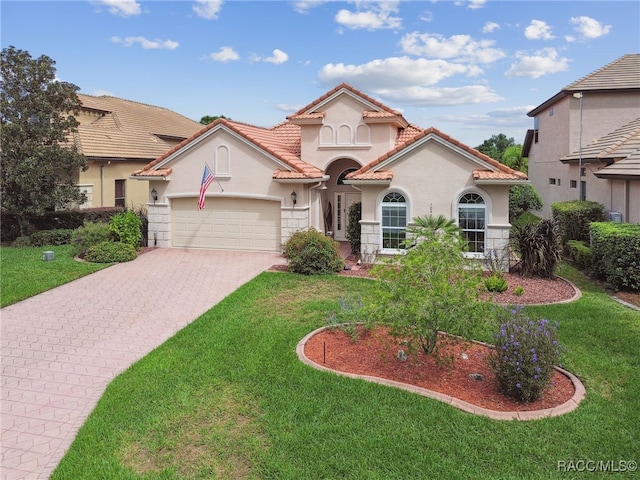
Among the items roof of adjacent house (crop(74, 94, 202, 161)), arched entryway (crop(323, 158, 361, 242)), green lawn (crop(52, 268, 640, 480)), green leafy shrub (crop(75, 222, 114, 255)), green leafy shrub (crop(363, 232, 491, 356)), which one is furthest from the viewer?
roof of adjacent house (crop(74, 94, 202, 161))

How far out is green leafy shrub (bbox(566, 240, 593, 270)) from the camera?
16125mm

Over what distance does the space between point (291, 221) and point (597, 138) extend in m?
16.5

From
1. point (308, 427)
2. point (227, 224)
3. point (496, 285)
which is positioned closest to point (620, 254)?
point (496, 285)

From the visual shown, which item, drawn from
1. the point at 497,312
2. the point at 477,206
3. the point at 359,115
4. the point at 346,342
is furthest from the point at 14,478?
the point at 359,115

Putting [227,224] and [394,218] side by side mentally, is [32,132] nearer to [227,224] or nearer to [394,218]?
[227,224]

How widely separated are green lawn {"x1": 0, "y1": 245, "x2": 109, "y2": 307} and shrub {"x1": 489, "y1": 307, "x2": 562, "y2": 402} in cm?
1248

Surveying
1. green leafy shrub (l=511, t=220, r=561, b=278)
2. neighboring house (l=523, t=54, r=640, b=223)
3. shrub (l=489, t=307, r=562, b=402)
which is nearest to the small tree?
green leafy shrub (l=511, t=220, r=561, b=278)

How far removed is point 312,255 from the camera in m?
15.5

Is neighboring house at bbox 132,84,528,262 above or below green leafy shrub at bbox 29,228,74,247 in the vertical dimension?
above

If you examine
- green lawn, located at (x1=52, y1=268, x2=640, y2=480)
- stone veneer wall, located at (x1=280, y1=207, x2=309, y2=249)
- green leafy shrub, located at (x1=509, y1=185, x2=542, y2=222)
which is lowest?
green lawn, located at (x1=52, y1=268, x2=640, y2=480)

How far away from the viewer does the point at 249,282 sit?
14602mm

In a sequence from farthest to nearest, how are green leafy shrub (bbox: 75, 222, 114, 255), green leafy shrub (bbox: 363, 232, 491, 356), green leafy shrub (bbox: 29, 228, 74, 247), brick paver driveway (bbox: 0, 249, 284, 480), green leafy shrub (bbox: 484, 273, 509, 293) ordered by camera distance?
1. green leafy shrub (bbox: 29, 228, 74, 247)
2. green leafy shrub (bbox: 75, 222, 114, 255)
3. green leafy shrub (bbox: 484, 273, 509, 293)
4. green leafy shrub (bbox: 363, 232, 491, 356)
5. brick paver driveway (bbox: 0, 249, 284, 480)

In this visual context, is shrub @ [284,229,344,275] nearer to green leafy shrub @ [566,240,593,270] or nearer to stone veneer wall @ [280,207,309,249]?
stone veneer wall @ [280,207,309,249]

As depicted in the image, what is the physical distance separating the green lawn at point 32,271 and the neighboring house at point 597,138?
1902 cm
